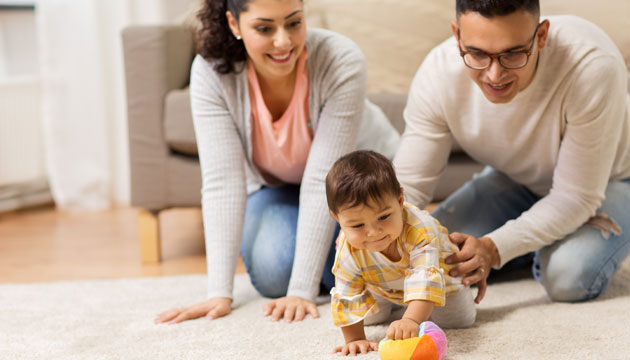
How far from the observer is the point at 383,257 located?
117 cm

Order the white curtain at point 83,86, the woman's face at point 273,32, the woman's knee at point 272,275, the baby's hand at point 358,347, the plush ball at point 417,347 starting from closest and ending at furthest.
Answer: the plush ball at point 417,347 → the baby's hand at point 358,347 → the woman's face at point 273,32 → the woman's knee at point 272,275 → the white curtain at point 83,86

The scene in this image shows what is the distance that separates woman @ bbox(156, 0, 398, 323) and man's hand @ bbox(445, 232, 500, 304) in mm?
305

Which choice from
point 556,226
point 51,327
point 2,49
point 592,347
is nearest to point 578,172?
point 556,226

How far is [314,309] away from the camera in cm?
141

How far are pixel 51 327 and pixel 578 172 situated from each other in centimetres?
106

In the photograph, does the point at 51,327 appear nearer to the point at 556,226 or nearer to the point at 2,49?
the point at 556,226

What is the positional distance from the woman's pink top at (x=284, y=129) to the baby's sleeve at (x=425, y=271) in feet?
1.46

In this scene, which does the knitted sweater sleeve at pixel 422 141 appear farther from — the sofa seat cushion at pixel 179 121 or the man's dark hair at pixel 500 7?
the sofa seat cushion at pixel 179 121

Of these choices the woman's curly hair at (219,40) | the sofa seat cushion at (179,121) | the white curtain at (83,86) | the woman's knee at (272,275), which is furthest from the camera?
the white curtain at (83,86)

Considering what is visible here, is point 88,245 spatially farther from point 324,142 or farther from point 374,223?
point 374,223

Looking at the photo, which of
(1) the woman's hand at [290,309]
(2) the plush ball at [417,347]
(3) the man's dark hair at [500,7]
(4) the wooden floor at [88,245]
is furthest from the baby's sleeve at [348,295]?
(4) the wooden floor at [88,245]

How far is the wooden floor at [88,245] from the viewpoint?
192cm

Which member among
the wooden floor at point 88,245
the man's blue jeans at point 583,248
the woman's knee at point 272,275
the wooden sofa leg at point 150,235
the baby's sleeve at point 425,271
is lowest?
the wooden floor at point 88,245

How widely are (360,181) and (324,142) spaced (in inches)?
16.5
